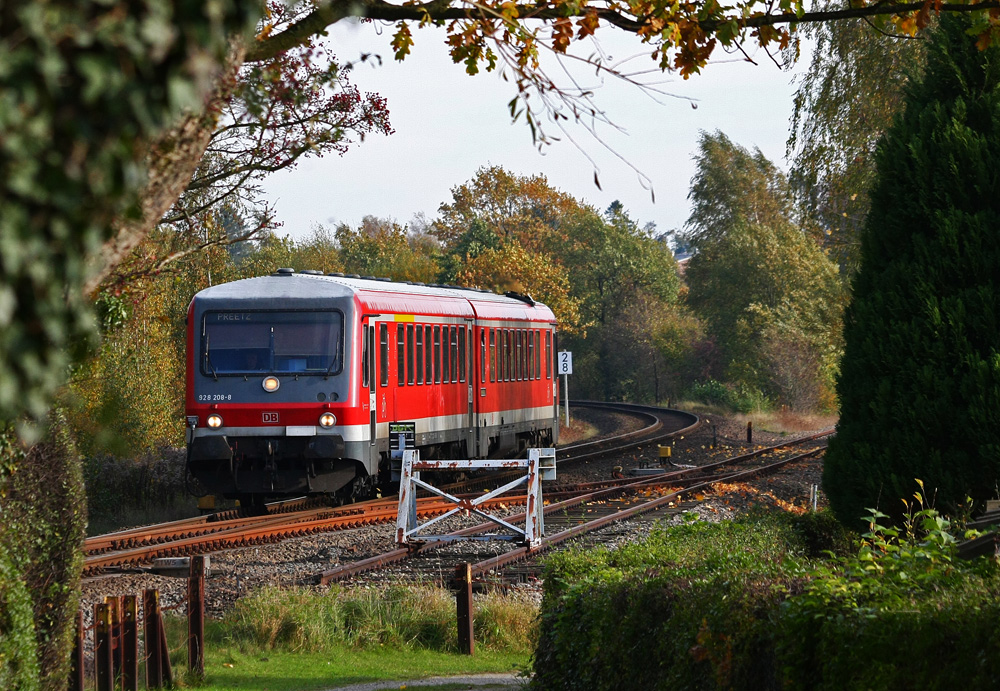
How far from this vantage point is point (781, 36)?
7832 millimetres

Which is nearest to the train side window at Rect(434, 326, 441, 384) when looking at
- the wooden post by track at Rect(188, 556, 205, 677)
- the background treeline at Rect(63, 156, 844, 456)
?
the wooden post by track at Rect(188, 556, 205, 677)

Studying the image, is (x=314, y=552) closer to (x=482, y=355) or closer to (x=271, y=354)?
(x=271, y=354)

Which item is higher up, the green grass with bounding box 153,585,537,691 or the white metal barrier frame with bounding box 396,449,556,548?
the white metal barrier frame with bounding box 396,449,556,548

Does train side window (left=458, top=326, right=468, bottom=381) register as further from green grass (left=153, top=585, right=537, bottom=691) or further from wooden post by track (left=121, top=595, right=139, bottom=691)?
wooden post by track (left=121, top=595, right=139, bottom=691)

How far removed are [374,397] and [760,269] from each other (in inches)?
1697

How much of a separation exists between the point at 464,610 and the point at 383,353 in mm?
8175

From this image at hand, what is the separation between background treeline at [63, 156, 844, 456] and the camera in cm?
5409

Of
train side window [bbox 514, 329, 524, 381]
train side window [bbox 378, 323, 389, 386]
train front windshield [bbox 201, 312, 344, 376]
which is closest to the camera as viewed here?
train front windshield [bbox 201, 312, 344, 376]

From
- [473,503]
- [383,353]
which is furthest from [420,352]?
[473,503]

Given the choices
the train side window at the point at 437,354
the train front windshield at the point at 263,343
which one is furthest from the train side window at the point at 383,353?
the train side window at the point at 437,354

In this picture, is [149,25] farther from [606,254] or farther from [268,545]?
[606,254]

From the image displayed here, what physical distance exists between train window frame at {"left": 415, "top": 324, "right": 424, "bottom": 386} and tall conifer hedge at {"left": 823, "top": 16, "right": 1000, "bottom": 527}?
8.93m

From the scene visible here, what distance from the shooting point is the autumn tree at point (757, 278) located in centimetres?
5403

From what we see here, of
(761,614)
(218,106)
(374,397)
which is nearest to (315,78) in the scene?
(218,106)
